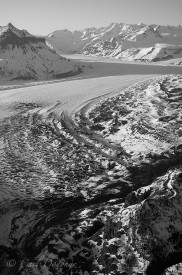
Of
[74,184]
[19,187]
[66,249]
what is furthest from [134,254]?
[19,187]

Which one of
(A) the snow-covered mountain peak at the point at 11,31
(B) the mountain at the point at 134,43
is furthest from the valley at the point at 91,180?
(B) the mountain at the point at 134,43

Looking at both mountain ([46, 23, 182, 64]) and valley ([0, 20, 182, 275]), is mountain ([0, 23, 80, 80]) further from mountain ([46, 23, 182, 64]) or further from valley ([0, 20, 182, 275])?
mountain ([46, 23, 182, 64])

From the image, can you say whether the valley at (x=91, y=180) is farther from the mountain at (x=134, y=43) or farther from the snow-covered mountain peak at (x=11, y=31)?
the mountain at (x=134, y=43)

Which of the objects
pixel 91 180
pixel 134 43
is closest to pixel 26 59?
pixel 91 180

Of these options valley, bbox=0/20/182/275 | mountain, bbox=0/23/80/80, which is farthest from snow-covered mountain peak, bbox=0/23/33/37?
valley, bbox=0/20/182/275

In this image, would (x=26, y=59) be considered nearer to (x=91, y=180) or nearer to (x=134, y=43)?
(x=91, y=180)

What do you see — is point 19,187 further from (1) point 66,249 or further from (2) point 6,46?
(2) point 6,46

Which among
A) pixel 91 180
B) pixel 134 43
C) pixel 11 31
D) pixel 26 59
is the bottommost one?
pixel 91 180
